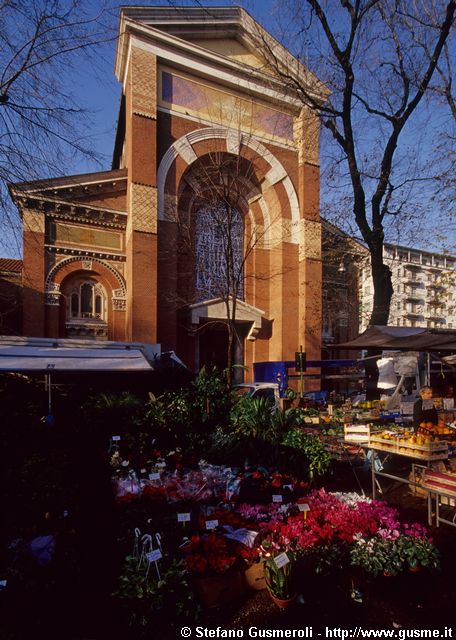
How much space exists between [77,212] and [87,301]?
4210 mm

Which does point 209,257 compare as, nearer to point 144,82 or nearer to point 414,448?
point 144,82

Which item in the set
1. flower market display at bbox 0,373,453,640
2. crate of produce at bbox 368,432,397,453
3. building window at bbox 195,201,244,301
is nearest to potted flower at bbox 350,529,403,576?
flower market display at bbox 0,373,453,640

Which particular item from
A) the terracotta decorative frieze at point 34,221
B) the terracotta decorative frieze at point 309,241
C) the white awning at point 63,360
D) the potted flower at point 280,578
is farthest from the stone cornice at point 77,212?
the potted flower at point 280,578

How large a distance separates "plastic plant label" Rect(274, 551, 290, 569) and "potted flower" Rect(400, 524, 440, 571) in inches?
55.7

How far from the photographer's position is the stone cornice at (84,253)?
55.2 ft

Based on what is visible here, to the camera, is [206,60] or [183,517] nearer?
[183,517]

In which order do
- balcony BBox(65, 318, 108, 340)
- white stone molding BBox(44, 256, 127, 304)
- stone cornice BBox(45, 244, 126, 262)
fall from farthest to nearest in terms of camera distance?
balcony BBox(65, 318, 108, 340), stone cornice BBox(45, 244, 126, 262), white stone molding BBox(44, 256, 127, 304)

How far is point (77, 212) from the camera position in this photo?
1722 centimetres

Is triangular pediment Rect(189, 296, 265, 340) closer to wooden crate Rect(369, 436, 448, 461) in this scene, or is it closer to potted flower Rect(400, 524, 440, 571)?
wooden crate Rect(369, 436, 448, 461)

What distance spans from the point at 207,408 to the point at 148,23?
1889 centimetres

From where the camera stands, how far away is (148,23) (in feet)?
57.3

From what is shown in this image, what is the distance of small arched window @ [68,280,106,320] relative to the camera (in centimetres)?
1762

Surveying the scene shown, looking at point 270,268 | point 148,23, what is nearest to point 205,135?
point 148,23

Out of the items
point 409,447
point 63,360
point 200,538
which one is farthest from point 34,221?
point 409,447
